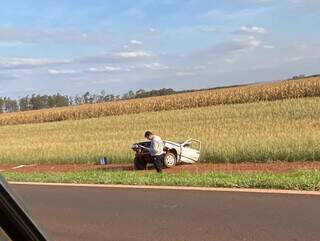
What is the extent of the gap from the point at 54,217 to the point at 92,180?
547 centimetres

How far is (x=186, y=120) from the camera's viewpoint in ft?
135

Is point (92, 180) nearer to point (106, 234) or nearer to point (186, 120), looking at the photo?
point (106, 234)

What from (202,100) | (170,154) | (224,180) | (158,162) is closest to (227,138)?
(170,154)

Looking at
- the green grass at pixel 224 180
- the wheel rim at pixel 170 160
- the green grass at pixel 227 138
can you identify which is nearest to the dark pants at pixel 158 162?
the green grass at pixel 224 180

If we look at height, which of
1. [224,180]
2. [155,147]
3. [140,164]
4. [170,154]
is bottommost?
[140,164]

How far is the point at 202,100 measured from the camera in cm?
5744

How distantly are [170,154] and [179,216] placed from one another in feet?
34.2

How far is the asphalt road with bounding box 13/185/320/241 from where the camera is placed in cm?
824

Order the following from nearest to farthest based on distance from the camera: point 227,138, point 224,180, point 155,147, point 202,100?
point 224,180, point 155,147, point 227,138, point 202,100

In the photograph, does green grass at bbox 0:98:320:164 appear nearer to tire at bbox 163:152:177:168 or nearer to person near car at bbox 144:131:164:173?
tire at bbox 163:152:177:168

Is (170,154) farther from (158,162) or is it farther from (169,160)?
(158,162)

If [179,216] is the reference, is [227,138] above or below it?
below

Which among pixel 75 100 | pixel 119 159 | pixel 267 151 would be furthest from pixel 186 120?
pixel 75 100

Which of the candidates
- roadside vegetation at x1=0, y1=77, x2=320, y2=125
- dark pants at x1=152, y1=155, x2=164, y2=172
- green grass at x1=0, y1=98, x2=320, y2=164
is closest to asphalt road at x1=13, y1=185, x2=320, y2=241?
dark pants at x1=152, y1=155, x2=164, y2=172
